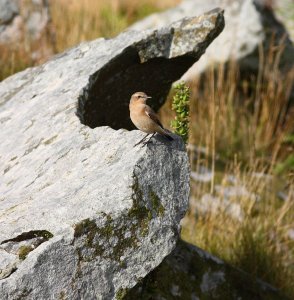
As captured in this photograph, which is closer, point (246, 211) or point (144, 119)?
point (144, 119)

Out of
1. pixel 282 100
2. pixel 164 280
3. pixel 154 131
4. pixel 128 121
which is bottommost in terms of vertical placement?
pixel 282 100

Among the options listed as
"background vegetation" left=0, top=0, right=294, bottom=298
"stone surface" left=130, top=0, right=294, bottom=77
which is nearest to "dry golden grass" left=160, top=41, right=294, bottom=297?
"background vegetation" left=0, top=0, right=294, bottom=298

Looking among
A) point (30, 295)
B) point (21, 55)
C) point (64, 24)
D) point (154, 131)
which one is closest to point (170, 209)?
point (154, 131)

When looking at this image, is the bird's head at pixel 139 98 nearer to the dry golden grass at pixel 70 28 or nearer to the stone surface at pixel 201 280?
the stone surface at pixel 201 280

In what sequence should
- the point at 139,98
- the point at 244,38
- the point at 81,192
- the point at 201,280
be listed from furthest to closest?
the point at 244,38 < the point at 201,280 < the point at 139,98 < the point at 81,192

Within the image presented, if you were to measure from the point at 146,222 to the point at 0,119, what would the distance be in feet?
4.89

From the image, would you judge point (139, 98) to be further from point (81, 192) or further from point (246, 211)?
point (246, 211)

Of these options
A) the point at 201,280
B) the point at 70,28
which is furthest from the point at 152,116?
the point at 70,28

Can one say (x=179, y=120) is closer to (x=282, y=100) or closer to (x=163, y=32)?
(x=163, y=32)

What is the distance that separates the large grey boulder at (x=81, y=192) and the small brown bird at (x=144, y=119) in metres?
0.08

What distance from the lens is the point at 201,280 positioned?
388cm

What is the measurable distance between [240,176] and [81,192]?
3059mm

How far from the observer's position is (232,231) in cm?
482

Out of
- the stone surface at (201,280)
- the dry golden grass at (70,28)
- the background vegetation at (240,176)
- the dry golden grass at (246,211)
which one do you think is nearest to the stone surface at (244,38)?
the background vegetation at (240,176)
